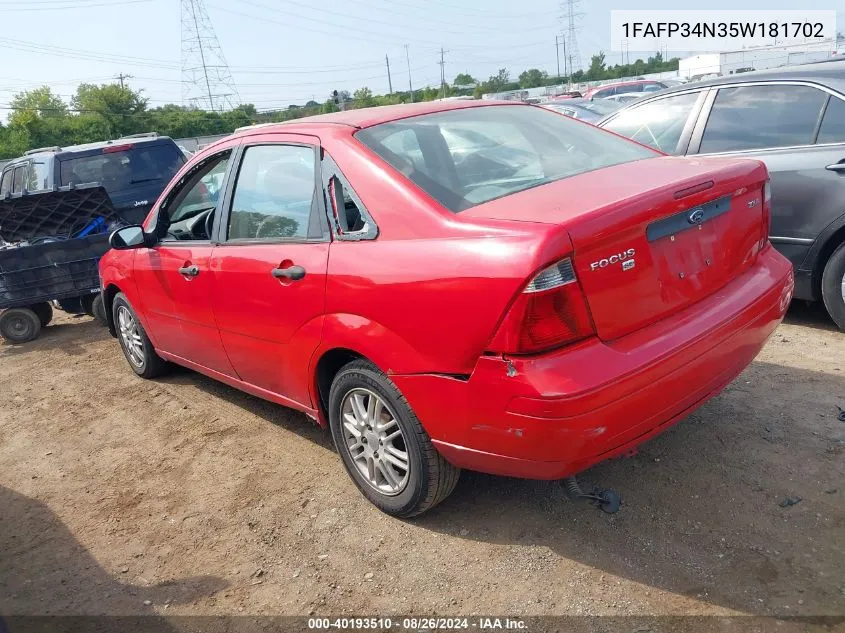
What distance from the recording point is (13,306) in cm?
736

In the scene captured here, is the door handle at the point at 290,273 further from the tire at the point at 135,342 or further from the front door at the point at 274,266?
the tire at the point at 135,342

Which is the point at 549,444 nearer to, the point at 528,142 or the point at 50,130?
the point at 528,142

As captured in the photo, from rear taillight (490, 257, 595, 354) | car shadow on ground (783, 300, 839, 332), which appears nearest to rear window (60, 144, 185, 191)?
car shadow on ground (783, 300, 839, 332)

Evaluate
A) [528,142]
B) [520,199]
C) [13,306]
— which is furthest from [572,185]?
[13,306]

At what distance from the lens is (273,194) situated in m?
3.65

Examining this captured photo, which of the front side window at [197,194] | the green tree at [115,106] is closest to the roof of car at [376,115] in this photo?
the front side window at [197,194]

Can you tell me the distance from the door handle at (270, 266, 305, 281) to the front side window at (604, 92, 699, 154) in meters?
3.63

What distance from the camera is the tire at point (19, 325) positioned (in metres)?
7.53

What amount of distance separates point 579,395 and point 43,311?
23.8ft

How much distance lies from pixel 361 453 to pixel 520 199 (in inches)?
54.0

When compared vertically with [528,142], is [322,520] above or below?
below

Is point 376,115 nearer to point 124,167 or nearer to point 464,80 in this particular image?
point 124,167

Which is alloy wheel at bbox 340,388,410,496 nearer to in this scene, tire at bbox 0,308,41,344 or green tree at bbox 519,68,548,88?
tire at bbox 0,308,41,344

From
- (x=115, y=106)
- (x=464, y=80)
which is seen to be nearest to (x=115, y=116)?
(x=115, y=106)
